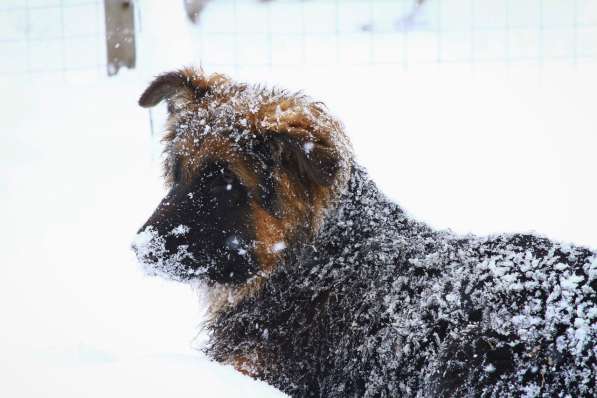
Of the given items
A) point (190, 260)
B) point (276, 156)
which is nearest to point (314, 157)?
point (276, 156)

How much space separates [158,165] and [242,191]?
4825mm

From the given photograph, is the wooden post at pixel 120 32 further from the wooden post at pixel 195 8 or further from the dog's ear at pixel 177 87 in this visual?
the dog's ear at pixel 177 87

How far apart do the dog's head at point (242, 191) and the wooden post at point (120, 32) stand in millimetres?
5574

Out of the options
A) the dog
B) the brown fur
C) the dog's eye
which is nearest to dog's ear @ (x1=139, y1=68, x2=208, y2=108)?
the dog

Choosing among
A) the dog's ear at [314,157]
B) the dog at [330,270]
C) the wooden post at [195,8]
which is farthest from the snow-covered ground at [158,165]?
the dog's ear at [314,157]

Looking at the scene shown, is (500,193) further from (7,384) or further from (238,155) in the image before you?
(7,384)

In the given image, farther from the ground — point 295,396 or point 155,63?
point 155,63

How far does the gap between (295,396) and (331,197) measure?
0.97 m

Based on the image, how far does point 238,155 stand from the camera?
3090mm

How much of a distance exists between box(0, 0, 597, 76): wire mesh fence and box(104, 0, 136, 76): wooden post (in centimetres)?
68

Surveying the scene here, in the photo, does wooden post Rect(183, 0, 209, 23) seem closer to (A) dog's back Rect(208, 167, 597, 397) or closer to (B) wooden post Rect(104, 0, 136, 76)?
(B) wooden post Rect(104, 0, 136, 76)

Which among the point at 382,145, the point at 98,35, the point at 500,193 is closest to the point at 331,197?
the point at 500,193

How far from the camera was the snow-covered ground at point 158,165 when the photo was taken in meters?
5.26

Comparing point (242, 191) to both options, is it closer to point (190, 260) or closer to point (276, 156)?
point (276, 156)
